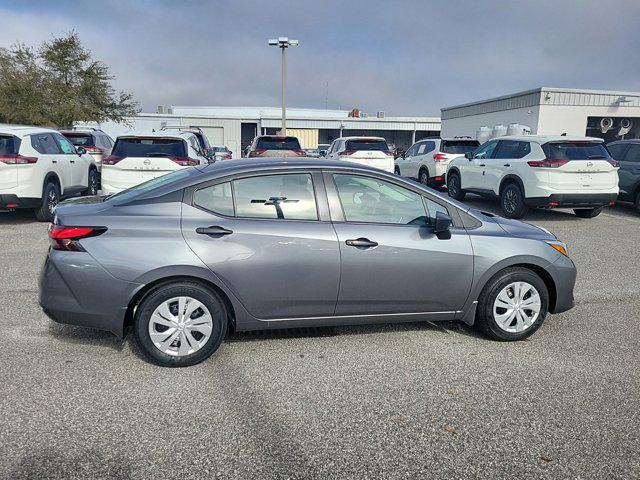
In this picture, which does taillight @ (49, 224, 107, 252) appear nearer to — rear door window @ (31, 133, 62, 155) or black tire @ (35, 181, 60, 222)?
black tire @ (35, 181, 60, 222)

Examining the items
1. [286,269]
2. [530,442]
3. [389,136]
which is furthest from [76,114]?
[389,136]

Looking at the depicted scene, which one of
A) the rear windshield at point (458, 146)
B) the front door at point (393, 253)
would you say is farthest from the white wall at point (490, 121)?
the front door at point (393, 253)

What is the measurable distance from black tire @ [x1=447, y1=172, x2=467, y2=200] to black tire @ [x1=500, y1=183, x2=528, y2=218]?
7.30 ft

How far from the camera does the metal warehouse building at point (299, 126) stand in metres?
48.2

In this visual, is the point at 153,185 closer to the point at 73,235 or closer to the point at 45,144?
the point at 73,235

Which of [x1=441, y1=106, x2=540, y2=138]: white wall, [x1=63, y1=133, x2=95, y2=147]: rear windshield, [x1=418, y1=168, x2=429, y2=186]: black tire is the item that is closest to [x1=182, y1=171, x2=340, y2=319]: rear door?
[x1=418, y1=168, x2=429, y2=186]: black tire

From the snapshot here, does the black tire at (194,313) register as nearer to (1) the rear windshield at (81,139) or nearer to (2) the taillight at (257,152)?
(2) the taillight at (257,152)

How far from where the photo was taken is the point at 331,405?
10.7ft

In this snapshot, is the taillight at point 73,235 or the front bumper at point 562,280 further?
the front bumper at point 562,280

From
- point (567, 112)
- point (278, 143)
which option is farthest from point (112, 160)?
point (567, 112)

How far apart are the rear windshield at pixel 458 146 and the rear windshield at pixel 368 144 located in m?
2.15

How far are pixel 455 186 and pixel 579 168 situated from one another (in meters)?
4.04

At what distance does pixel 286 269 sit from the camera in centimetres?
377

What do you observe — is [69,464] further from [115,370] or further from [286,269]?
[286,269]
